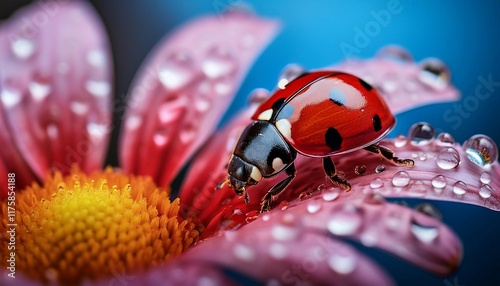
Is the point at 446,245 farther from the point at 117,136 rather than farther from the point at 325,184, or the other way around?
the point at 117,136

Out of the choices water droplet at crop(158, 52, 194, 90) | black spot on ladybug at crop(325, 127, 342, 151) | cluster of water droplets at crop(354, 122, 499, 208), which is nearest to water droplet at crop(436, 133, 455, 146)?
cluster of water droplets at crop(354, 122, 499, 208)

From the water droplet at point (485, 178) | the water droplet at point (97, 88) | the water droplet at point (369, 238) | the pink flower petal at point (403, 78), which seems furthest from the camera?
the water droplet at point (97, 88)

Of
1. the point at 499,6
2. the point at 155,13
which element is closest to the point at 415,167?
the point at 499,6

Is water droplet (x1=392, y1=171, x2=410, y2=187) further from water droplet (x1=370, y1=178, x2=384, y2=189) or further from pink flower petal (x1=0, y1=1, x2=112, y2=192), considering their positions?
pink flower petal (x1=0, y1=1, x2=112, y2=192)

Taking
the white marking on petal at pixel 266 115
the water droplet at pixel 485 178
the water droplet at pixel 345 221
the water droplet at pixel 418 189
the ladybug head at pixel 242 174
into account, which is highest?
the white marking on petal at pixel 266 115

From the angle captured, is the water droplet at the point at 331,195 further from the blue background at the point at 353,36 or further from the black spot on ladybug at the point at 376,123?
the blue background at the point at 353,36

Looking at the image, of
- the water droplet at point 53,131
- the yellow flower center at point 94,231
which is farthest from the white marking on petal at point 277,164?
the water droplet at point 53,131
